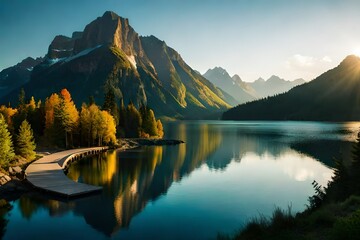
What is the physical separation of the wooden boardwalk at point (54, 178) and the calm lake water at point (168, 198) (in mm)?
1992

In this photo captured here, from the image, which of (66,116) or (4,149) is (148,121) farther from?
(4,149)

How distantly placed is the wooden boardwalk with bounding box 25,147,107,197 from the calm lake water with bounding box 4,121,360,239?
1.99 meters

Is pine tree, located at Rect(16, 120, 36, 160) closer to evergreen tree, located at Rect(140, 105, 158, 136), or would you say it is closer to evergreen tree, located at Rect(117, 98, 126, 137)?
evergreen tree, located at Rect(117, 98, 126, 137)

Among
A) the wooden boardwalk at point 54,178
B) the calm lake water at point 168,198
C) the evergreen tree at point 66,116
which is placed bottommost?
the calm lake water at point 168,198

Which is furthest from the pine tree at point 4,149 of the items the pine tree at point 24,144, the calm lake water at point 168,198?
the calm lake water at point 168,198

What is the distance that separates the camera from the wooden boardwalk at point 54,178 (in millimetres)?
49831

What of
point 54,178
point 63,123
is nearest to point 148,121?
point 63,123

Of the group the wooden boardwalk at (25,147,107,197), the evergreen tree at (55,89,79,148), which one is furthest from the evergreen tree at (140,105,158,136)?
the wooden boardwalk at (25,147,107,197)

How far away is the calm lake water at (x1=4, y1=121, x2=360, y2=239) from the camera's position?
121 feet

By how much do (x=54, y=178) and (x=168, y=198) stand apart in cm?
2206

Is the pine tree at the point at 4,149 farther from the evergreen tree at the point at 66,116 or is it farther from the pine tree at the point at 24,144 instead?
the evergreen tree at the point at 66,116

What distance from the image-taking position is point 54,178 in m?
57.8

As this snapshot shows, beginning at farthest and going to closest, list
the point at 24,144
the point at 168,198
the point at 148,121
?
the point at 148,121, the point at 24,144, the point at 168,198

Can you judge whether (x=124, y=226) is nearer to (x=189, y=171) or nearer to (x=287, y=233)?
(x=287, y=233)
